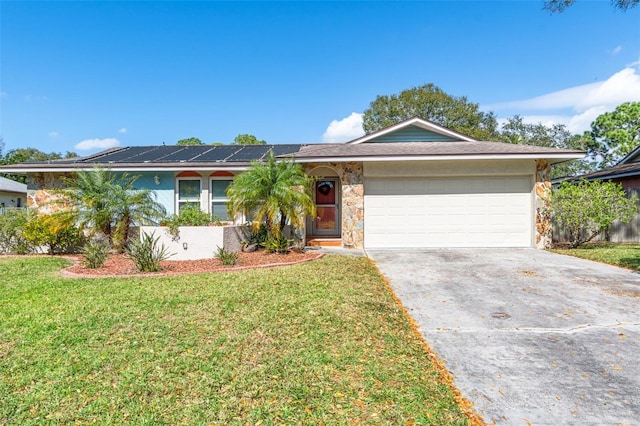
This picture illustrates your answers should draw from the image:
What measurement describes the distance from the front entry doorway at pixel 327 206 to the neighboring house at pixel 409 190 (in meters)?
1.58

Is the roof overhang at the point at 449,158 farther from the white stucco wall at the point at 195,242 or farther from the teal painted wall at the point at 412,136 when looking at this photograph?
the white stucco wall at the point at 195,242

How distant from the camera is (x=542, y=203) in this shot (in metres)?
11.1

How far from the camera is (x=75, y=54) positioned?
14250mm

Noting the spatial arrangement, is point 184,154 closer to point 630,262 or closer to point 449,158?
point 449,158

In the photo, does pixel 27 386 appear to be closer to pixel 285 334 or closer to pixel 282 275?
pixel 285 334

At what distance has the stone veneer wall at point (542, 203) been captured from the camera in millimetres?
11133

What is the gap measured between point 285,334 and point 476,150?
381 inches

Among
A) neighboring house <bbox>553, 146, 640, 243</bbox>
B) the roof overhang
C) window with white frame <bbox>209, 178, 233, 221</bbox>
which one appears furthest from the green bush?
neighboring house <bbox>553, 146, 640, 243</bbox>

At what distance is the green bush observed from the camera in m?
10.4

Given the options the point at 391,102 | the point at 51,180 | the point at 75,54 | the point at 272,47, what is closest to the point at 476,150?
the point at 272,47

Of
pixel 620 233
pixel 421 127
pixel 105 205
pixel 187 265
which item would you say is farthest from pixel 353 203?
pixel 620 233

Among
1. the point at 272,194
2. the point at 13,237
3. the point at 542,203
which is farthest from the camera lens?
the point at 542,203

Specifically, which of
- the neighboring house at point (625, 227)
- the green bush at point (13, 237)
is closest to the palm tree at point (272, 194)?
the green bush at point (13, 237)

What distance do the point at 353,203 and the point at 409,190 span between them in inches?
76.8
